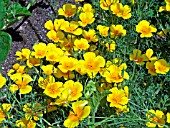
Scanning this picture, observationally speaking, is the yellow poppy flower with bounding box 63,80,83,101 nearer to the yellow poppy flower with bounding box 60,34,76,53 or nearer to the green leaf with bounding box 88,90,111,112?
the green leaf with bounding box 88,90,111,112

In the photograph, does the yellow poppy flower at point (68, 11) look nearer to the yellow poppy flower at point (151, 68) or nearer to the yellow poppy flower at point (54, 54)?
the yellow poppy flower at point (54, 54)

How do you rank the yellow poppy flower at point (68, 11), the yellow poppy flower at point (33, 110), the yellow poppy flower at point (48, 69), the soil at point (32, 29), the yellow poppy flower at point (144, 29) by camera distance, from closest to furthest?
1. the yellow poppy flower at point (33, 110)
2. the yellow poppy flower at point (48, 69)
3. the yellow poppy flower at point (144, 29)
4. the yellow poppy flower at point (68, 11)
5. the soil at point (32, 29)

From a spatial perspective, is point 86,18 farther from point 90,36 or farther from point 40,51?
point 40,51

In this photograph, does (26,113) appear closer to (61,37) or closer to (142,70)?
(61,37)

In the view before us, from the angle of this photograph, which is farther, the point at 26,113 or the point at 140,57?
the point at 140,57

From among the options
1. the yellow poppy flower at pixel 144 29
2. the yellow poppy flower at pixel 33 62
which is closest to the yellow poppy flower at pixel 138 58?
the yellow poppy flower at pixel 144 29

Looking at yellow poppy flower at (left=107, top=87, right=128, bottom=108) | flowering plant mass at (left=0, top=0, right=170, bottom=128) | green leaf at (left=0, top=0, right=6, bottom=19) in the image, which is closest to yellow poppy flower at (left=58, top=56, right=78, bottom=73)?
flowering plant mass at (left=0, top=0, right=170, bottom=128)

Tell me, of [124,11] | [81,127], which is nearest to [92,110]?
[81,127]
